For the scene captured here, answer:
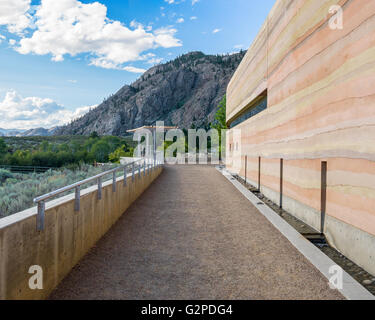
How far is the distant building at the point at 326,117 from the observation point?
4.43 m

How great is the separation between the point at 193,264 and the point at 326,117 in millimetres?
3865

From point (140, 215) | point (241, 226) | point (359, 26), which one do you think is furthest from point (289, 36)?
point (140, 215)

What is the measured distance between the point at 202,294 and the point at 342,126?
12.3 ft

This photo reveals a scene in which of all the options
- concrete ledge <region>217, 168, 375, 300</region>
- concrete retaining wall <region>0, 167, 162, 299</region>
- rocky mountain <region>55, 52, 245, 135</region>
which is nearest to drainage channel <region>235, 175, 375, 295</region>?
concrete ledge <region>217, 168, 375, 300</region>

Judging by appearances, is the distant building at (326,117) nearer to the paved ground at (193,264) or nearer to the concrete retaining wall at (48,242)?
the paved ground at (193,264)

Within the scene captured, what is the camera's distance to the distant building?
4430 mm

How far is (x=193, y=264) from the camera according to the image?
4340mm

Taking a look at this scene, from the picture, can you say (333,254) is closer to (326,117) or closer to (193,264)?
(193,264)

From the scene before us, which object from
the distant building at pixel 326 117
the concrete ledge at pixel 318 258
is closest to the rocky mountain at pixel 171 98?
the distant building at pixel 326 117

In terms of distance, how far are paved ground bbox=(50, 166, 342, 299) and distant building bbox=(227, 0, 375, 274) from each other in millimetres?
1019

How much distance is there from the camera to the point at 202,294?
3.38 m

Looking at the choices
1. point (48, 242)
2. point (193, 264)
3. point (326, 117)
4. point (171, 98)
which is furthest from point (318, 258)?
point (171, 98)

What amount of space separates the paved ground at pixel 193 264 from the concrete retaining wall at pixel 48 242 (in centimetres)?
19

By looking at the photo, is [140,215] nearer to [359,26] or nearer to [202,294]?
[202,294]
